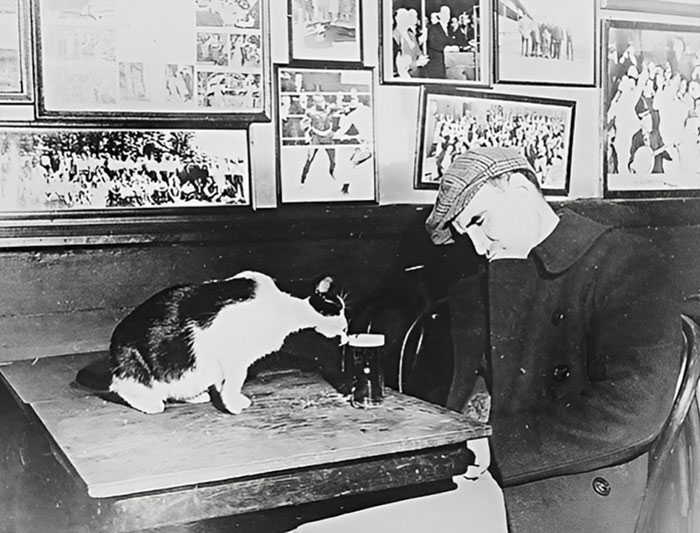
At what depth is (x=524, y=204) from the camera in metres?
1.11

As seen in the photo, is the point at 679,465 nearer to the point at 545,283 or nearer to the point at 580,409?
the point at 580,409

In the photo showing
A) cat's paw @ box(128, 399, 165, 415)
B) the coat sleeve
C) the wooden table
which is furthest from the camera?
the coat sleeve

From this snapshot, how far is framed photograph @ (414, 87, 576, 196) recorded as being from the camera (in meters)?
1.14

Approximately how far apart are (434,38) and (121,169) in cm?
45

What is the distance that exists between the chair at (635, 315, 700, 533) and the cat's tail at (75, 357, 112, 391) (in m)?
0.69

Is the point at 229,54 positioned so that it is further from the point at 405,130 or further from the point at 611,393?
the point at 611,393

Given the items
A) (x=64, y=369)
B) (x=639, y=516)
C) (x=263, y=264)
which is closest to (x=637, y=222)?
(x=639, y=516)

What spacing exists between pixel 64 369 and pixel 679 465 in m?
0.78

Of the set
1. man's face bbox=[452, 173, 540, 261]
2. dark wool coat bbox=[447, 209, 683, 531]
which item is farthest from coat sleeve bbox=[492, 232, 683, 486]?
man's face bbox=[452, 173, 540, 261]

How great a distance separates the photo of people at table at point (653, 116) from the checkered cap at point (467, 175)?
0.52ft

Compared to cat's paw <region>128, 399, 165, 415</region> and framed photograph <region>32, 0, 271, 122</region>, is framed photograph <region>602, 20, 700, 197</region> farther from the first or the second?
cat's paw <region>128, 399, 165, 415</region>

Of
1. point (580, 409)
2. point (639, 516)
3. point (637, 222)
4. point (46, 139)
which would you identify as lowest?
point (639, 516)

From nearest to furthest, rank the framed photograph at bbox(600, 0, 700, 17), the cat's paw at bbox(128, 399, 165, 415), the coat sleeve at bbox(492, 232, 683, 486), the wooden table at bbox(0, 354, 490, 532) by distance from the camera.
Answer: the wooden table at bbox(0, 354, 490, 532), the cat's paw at bbox(128, 399, 165, 415), the coat sleeve at bbox(492, 232, 683, 486), the framed photograph at bbox(600, 0, 700, 17)

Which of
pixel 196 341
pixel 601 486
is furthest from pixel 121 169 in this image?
pixel 601 486
